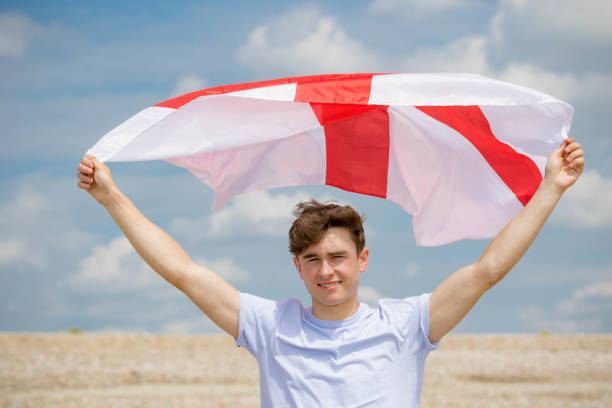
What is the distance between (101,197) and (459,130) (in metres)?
1.93

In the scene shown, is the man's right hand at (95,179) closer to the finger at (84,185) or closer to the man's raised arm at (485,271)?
the finger at (84,185)

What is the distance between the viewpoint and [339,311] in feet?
9.06

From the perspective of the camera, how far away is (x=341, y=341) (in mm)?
2691

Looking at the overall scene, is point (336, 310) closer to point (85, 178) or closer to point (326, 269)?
point (326, 269)

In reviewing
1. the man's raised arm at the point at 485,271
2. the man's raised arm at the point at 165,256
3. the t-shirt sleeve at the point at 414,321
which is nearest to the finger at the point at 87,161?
the man's raised arm at the point at 165,256

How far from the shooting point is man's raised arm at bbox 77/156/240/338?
281 cm

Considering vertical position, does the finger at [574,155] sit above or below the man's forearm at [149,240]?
above

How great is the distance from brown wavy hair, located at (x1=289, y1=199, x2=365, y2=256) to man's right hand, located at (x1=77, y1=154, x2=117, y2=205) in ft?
2.83

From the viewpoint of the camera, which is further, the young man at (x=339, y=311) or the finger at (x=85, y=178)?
the finger at (x=85, y=178)

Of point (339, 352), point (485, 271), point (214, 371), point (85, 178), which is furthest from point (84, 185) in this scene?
point (214, 371)

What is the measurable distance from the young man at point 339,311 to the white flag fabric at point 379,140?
56cm

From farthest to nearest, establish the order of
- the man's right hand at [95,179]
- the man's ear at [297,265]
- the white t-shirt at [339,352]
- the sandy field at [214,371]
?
the sandy field at [214,371] → the man's right hand at [95,179] → the man's ear at [297,265] → the white t-shirt at [339,352]

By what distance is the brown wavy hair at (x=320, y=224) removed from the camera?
2.76 meters

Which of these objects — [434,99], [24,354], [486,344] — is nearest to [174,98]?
[434,99]
